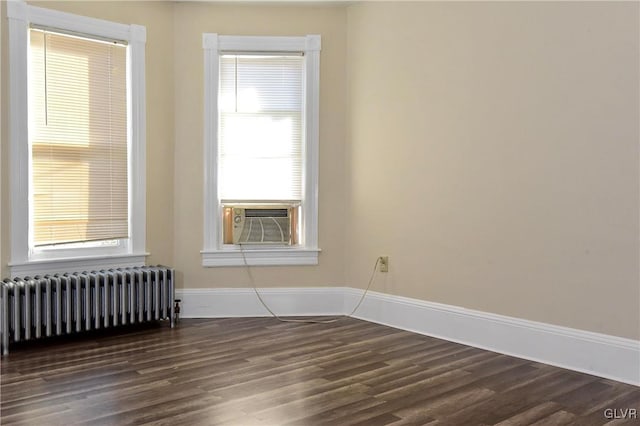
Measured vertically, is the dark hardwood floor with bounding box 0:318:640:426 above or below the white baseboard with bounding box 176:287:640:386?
below

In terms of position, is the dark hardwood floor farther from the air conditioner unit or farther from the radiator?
the air conditioner unit

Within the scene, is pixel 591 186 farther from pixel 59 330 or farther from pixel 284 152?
pixel 59 330

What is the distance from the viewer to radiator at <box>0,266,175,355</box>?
12.5 feet

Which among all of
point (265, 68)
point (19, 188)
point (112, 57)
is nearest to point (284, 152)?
point (265, 68)

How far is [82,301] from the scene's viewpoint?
413 cm

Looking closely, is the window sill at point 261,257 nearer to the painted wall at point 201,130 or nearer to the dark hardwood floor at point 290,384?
the painted wall at point 201,130

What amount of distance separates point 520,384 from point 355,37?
10.2ft

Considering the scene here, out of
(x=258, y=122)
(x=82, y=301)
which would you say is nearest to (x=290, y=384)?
(x=82, y=301)

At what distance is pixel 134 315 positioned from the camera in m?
4.39

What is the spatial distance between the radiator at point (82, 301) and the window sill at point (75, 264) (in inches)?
3.5
